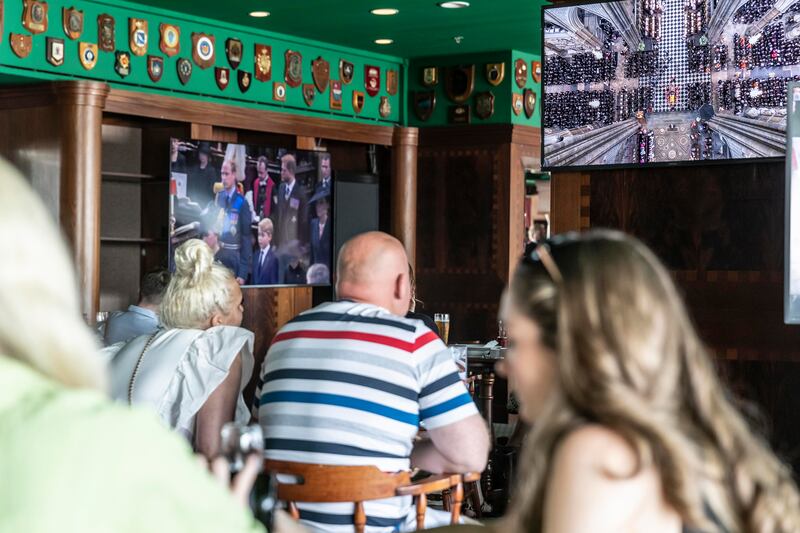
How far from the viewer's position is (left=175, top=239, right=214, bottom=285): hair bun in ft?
13.4

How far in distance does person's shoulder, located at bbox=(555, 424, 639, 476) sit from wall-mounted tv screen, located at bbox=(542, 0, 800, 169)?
282 centimetres

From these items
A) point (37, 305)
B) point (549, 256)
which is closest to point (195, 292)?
point (549, 256)

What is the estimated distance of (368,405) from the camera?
124 inches

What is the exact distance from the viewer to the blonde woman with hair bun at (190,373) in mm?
3797

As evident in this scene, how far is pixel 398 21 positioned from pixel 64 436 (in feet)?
26.1

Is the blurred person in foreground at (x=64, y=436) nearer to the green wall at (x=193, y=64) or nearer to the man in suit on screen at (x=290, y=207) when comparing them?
the green wall at (x=193, y=64)

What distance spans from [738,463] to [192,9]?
7.49 metres

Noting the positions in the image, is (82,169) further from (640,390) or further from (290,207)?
(640,390)

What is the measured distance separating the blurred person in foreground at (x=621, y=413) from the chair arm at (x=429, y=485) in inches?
57.3

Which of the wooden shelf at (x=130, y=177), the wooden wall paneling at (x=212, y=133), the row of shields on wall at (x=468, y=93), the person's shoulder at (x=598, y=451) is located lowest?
the person's shoulder at (x=598, y=451)

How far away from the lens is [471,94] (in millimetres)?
10258

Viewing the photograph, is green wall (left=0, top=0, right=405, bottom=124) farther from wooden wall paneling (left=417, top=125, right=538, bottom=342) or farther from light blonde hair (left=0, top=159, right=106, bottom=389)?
light blonde hair (left=0, top=159, right=106, bottom=389)

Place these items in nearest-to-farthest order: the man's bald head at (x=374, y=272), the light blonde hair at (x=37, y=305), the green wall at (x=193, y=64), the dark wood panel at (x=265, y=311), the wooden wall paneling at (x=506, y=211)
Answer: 1. the light blonde hair at (x=37, y=305)
2. the man's bald head at (x=374, y=272)
3. the green wall at (x=193, y=64)
4. the dark wood panel at (x=265, y=311)
5. the wooden wall paneling at (x=506, y=211)

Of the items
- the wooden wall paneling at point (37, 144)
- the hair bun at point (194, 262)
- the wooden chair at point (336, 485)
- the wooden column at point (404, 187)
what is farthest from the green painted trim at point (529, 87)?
the wooden chair at point (336, 485)
